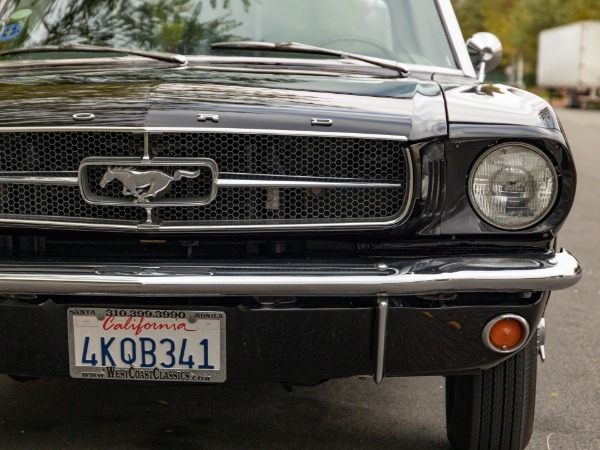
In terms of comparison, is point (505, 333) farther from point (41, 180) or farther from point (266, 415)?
point (41, 180)

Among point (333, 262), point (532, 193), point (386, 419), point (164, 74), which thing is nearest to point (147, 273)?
point (333, 262)

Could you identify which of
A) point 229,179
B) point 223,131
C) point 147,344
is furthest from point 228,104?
point 147,344

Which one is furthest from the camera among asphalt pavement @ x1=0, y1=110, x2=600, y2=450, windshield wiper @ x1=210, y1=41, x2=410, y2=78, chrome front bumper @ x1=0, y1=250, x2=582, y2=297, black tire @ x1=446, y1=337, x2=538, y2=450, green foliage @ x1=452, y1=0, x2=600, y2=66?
green foliage @ x1=452, y1=0, x2=600, y2=66

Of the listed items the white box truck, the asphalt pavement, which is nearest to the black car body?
the asphalt pavement

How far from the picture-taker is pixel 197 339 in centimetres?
303

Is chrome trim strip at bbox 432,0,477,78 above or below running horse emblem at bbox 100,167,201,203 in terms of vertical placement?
above

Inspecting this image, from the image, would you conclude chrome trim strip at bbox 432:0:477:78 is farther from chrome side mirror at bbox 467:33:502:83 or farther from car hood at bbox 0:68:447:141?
car hood at bbox 0:68:447:141

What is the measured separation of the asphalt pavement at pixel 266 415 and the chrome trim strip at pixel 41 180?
106 cm

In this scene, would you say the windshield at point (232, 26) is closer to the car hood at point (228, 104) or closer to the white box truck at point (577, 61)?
the car hood at point (228, 104)

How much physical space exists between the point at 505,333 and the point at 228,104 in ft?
3.54

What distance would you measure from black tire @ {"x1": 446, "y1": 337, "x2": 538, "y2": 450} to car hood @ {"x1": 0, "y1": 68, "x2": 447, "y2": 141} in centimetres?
83

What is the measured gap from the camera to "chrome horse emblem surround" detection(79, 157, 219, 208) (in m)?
3.06

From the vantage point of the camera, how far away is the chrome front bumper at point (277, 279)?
2920mm

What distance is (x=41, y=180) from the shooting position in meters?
3.14
